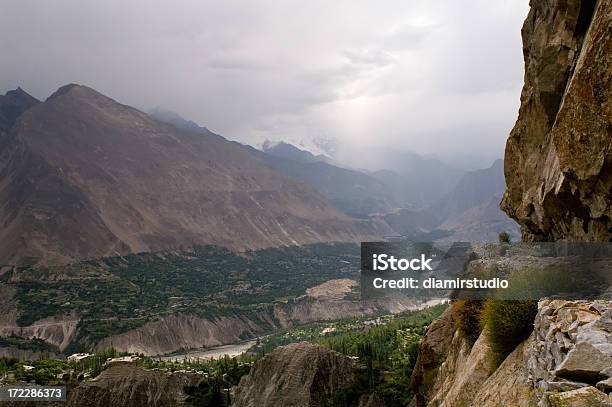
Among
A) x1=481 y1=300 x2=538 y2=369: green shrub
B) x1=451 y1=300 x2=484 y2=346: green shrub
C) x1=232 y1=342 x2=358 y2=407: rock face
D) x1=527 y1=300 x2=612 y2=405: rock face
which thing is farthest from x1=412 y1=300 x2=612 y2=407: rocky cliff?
x1=232 y1=342 x2=358 y2=407: rock face

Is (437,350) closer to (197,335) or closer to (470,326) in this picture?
(470,326)

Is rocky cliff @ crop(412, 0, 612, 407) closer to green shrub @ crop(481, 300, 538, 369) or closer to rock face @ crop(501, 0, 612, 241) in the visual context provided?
rock face @ crop(501, 0, 612, 241)

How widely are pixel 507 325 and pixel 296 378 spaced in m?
40.1

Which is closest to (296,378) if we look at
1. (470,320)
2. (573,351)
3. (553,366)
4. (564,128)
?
(470,320)

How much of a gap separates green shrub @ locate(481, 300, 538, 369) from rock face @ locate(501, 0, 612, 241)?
3.36m

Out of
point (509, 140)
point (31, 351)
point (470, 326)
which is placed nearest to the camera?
point (470, 326)

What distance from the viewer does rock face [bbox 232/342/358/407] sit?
159ft

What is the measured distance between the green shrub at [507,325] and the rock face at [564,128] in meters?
3.36

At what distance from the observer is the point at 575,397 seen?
696cm

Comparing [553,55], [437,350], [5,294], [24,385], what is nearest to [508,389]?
[553,55]

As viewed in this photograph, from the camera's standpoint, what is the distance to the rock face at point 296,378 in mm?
48344

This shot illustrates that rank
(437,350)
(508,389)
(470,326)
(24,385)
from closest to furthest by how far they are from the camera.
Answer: (508,389), (470,326), (437,350), (24,385)

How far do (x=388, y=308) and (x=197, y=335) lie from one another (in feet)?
207

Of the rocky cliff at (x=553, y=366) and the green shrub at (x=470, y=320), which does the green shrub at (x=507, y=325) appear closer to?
the rocky cliff at (x=553, y=366)
